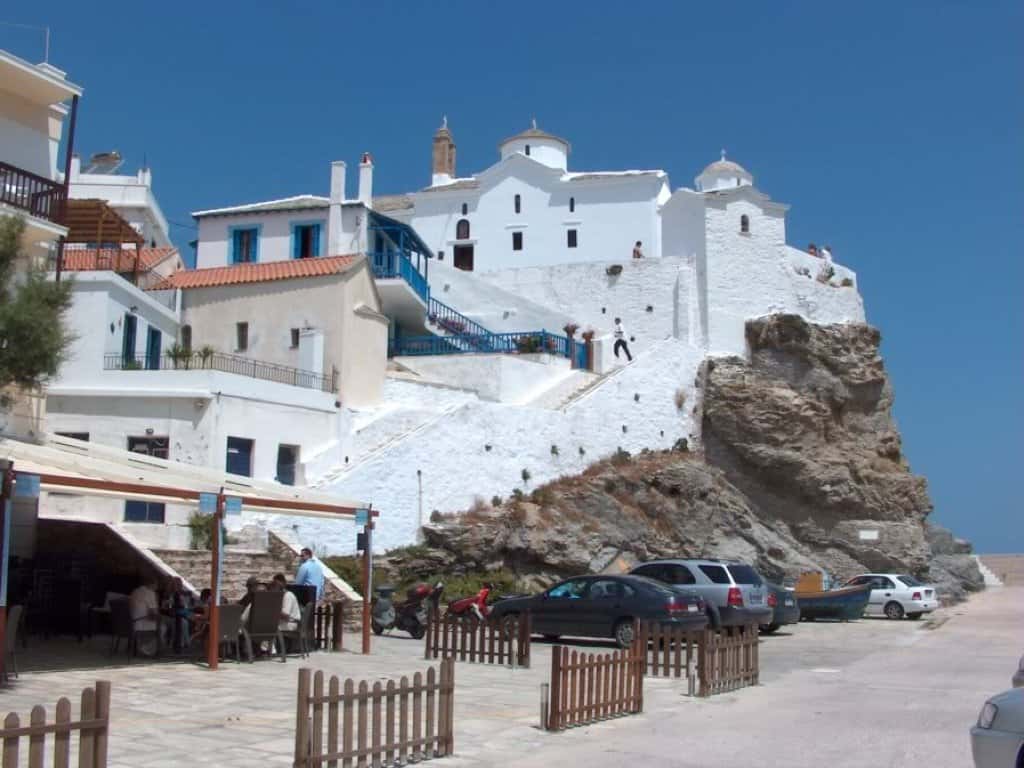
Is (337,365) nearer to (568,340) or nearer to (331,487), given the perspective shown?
(331,487)

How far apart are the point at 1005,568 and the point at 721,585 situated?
4837 cm

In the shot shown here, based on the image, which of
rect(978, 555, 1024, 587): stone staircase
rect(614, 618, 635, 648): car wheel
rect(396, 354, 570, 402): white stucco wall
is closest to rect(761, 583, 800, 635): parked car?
rect(614, 618, 635, 648): car wheel

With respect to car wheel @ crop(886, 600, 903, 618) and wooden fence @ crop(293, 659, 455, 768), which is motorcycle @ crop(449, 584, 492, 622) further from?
car wheel @ crop(886, 600, 903, 618)

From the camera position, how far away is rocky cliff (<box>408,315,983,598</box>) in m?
30.3

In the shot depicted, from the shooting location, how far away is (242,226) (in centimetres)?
4038

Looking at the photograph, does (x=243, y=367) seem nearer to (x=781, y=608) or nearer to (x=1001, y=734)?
(x=781, y=608)

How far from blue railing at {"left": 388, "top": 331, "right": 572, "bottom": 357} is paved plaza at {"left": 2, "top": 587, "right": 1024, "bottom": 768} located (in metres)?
20.1

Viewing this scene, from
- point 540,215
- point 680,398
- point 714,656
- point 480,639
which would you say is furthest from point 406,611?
point 540,215

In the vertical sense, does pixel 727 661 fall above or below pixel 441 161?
below

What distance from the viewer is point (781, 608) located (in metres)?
24.3

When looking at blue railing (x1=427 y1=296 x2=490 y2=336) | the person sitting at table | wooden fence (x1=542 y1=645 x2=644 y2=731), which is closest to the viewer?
wooden fence (x1=542 y1=645 x2=644 y2=731)

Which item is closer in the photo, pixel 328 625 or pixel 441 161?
pixel 328 625

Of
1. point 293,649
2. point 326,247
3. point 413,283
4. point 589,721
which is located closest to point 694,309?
point 413,283

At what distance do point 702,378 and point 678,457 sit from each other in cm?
509
